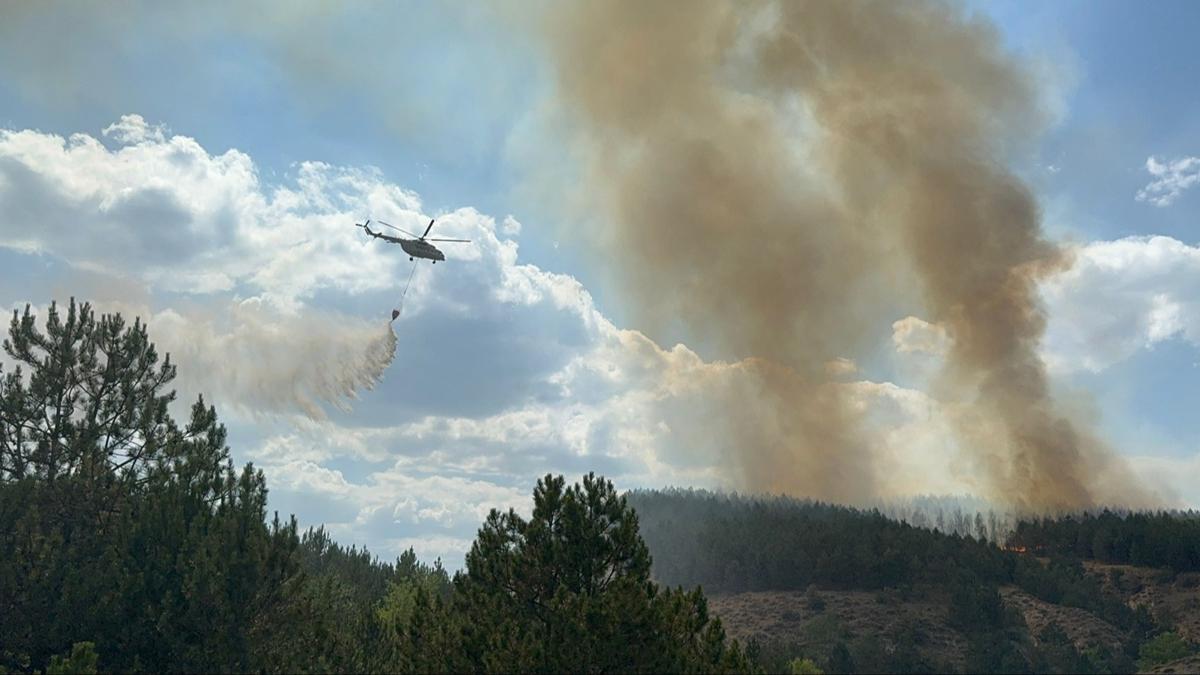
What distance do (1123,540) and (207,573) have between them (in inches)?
4303

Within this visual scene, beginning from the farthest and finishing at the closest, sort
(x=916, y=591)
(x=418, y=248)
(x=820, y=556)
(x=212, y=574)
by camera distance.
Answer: (x=820, y=556) → (x=916, y=591) → (x=418, y=248) → (x=212, y=574)

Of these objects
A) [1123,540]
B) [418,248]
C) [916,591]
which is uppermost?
[418,248]

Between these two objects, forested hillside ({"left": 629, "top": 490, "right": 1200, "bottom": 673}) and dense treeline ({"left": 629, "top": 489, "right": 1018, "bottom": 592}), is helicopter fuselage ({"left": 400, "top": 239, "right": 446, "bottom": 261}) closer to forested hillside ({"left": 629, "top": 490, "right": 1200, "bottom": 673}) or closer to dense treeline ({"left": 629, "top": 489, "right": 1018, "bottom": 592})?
forested hillside ({"left": 629, "top": 490, "right": 1200, "bottom": 673})

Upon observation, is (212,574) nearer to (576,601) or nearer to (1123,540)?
(576,601)

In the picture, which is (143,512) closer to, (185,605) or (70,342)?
(185,605)

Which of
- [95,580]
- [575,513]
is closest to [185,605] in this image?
[95,580]

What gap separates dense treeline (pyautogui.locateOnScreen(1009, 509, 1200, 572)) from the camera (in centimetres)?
10162

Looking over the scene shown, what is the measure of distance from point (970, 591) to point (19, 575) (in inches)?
3235

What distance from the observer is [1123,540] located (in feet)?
353

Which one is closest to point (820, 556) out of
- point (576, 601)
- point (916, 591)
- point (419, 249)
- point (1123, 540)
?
point (916, 591)

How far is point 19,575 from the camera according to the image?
33.4m

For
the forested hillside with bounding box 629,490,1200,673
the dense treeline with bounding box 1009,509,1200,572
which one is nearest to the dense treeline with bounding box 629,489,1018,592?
the forested hillside with bounding box 629,490,1200,673

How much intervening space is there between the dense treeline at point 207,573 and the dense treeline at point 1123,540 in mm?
96956

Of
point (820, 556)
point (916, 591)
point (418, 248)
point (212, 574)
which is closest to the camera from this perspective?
point (212, 574)
